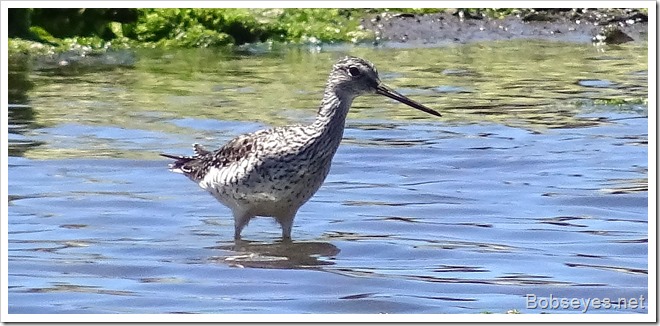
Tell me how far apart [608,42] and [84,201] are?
356 inches

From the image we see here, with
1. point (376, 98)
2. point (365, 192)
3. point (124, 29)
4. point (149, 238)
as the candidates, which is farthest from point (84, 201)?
point (124, 29)

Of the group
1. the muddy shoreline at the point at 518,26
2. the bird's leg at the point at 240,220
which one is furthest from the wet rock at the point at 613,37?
the bird's leg at the point at 240,220

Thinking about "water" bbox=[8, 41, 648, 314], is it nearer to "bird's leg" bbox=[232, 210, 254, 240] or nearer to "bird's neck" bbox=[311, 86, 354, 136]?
"bird's leg" bbox=[232, 210, 254, 240]

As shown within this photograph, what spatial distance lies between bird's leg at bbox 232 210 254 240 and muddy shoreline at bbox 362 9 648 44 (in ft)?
28.6

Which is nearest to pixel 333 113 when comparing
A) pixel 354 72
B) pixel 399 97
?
pixel 354 72

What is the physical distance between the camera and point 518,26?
16938mm

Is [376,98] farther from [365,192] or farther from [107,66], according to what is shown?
[365,192]

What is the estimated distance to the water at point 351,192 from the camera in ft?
22.7

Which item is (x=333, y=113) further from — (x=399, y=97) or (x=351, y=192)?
(x=351, y=192)

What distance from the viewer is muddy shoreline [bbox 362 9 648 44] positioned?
16422mm

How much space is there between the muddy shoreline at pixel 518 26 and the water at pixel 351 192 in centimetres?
137

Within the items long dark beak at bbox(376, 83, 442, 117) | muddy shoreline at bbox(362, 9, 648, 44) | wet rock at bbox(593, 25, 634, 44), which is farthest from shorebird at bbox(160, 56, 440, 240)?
wet rock at bbox(593, 25, 634, 44)

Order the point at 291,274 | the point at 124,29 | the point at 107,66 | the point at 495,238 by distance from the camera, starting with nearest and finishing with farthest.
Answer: the point at 291,274 < the point at 495,238 < the point at 107,66 < the point at 124,29

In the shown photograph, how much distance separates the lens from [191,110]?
12289 mm
